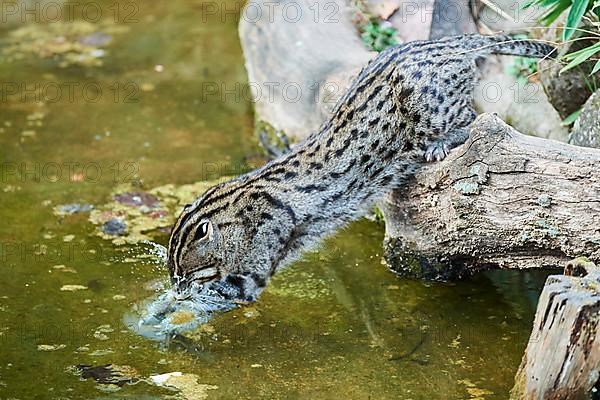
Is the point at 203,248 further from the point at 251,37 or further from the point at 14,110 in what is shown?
the point at 14,110

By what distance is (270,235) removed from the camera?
6047 millimetres

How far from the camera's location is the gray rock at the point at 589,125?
20.1 feet

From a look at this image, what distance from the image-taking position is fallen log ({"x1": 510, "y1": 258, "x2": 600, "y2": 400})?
15.0 ft

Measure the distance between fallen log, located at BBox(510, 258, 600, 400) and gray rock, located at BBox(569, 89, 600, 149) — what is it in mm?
1516

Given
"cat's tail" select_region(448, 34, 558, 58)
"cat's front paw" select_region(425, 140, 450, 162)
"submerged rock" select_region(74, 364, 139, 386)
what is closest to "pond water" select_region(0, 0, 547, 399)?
"submerged rock" select_region(74, 364, 139, 386)

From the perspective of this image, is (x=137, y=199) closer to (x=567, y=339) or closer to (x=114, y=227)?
(x=114, y=227)

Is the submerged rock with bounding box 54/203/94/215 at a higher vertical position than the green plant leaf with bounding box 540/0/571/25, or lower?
lower

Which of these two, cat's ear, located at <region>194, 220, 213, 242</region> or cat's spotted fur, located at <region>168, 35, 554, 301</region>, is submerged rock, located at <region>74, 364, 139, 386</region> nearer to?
cat's spotted fur, located at <region>168, 35, 554, 301</region>

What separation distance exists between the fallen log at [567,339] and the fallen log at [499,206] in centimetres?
78

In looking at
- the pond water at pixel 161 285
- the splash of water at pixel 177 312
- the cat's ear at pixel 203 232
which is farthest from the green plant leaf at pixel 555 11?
the splash of water at pixel 177 312

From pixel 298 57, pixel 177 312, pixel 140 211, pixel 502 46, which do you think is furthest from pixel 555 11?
pixel 140 211

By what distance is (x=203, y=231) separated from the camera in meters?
5.82

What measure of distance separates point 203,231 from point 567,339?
2.14 m

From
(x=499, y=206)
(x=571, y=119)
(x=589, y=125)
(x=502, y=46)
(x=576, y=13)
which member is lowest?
(x=499, y=206)
